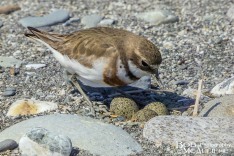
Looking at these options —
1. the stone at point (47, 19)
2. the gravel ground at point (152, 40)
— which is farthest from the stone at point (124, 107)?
the stone at point (47, 19)

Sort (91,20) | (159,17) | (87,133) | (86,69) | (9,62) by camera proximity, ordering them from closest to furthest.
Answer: (87,133) → (86,69) → (9,62) → (159,17) → (91,20)

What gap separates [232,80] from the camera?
703 cm

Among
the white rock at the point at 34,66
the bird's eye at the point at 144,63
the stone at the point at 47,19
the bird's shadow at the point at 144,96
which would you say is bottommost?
the stone at the point at 47,19

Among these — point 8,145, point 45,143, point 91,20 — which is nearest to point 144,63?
point 45,143

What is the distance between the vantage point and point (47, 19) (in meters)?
9.13

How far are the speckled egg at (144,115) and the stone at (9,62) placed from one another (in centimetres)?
199

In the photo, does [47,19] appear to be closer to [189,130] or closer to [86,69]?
[86,69]

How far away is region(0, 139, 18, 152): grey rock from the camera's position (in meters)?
5.76

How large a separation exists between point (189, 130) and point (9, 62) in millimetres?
2732

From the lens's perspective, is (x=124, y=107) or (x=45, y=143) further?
(x=124, y=107)

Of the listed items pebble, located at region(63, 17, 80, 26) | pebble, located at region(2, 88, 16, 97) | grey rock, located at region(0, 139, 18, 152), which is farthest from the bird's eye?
pebble, located at region(63, 17, 80, 26)

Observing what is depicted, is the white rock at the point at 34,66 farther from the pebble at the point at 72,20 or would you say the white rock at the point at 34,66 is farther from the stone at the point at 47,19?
the pebble at the point at 72,20

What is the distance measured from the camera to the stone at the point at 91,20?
359 inches

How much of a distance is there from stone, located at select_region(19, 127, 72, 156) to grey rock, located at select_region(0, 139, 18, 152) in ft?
0.65
